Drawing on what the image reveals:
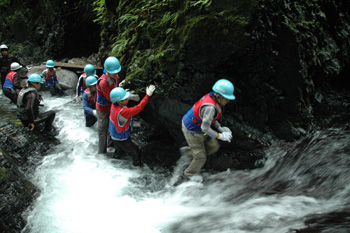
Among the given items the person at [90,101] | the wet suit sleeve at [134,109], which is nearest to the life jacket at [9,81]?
the person at [90,101]

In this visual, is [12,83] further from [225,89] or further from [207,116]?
[225,89]

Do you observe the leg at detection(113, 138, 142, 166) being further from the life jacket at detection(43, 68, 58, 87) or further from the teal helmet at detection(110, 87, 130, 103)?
the life jacket at detection(43, 68, 58, 87)

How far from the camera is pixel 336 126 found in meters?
5.72

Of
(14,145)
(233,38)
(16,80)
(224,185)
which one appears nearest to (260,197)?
(224,185)

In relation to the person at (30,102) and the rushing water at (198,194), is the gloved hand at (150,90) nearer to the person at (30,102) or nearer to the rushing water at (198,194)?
the rushing water at (198,194)

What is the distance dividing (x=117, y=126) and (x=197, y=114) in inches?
75.0

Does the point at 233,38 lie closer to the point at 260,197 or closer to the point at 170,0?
the point at 170,0

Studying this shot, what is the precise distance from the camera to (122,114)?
5.45 meters

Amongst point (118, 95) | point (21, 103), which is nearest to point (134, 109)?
point (118, 95)

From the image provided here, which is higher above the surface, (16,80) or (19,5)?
(19,5)

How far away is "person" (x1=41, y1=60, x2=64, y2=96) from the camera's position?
985cm

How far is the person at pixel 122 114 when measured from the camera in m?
5.35

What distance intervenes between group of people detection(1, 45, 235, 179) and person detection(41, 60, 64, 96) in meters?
1.67

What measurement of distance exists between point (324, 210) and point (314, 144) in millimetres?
1726
